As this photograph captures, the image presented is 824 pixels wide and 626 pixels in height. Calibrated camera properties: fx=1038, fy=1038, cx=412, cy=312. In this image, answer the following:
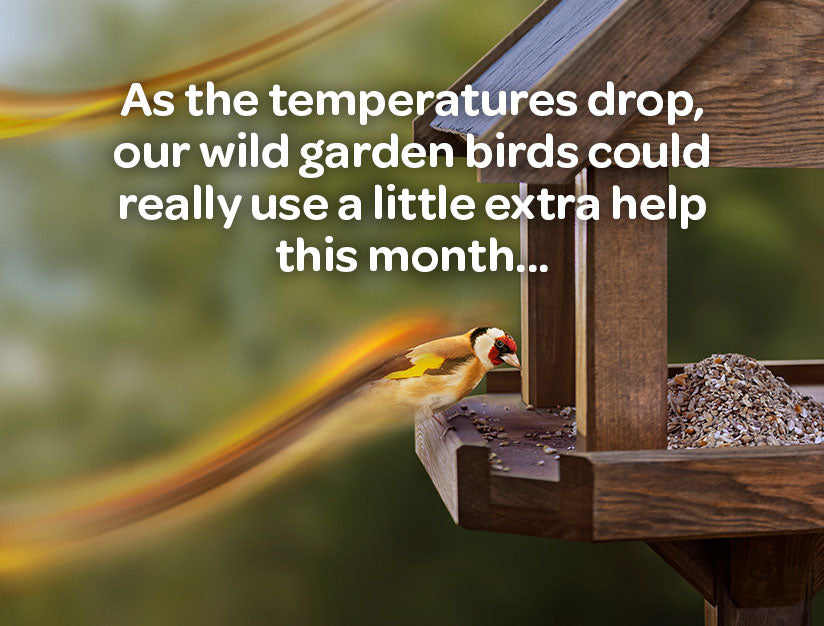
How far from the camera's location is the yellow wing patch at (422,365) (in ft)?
4.01

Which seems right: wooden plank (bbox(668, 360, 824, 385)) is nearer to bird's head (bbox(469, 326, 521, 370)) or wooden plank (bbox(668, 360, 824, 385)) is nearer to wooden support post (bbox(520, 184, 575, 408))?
wooden support post (bbox(520, 184, 575, 408))

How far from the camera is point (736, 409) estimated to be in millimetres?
1156

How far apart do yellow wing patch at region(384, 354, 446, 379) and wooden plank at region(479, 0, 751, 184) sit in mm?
369

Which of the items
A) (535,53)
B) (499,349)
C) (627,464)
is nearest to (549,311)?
(499,349)

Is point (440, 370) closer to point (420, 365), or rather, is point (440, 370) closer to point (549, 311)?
point (420, 365)

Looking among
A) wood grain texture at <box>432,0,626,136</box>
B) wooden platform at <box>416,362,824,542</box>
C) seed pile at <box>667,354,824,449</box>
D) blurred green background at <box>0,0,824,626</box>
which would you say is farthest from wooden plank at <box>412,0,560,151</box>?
blurred green background at <box>0,0,824,626</box>

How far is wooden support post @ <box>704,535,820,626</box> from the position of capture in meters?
1.21

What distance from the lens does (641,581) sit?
219cm

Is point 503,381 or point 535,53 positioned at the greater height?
point 535,53

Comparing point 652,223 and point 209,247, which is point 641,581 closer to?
point 209,247

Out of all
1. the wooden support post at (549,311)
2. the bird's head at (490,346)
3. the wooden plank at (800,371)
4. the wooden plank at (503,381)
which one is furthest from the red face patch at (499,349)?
the wooden plank at (800,371)

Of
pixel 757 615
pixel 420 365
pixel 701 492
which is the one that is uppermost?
pixel 420 365

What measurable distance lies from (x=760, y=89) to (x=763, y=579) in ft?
1.93

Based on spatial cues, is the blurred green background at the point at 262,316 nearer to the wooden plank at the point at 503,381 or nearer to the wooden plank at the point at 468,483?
the wooden plank at the point at 503,381
